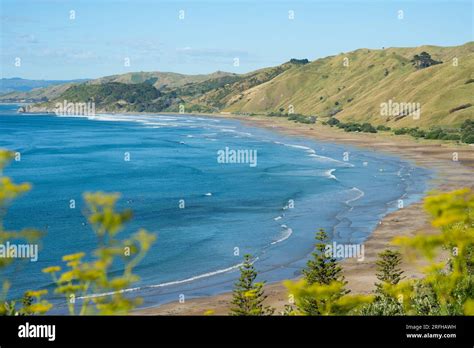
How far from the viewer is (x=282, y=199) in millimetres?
74625

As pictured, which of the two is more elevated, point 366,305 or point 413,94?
point 413,94

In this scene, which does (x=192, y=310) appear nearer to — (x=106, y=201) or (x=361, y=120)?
(x=106, y=201)

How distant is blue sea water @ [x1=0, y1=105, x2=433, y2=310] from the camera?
46625 mm

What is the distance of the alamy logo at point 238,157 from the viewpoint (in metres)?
115

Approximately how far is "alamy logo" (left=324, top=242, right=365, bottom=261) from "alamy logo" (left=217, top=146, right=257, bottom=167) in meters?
58.8

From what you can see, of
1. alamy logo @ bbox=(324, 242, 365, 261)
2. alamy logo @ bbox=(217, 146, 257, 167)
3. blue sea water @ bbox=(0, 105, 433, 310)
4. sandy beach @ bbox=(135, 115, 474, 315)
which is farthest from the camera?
alamy logo @ bbox=(217, 146, 257, 167)

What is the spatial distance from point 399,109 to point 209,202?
Answer: 11594 cm

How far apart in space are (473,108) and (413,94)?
30.8 meters

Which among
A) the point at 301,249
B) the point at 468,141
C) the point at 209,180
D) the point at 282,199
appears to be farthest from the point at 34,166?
the point at 468,141
